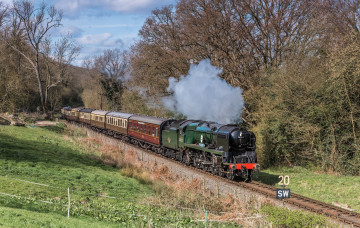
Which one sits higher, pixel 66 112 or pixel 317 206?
pixel 66 112

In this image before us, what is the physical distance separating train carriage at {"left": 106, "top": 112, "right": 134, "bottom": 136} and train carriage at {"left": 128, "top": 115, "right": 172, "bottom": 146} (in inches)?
57.1

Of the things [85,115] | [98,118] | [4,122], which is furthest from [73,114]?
[4,122]

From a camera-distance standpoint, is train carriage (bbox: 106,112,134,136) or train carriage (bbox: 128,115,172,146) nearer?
train carriage (bbox: 128,115,172,146)

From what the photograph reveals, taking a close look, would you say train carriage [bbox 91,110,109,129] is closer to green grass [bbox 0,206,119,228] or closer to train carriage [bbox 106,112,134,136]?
train carriage [bbox 106,112,134,136]

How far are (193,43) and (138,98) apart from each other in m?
16.9

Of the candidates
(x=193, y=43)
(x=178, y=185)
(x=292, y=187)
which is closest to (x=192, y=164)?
(x=178, y=185)

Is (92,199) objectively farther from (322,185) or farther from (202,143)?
(322,185)

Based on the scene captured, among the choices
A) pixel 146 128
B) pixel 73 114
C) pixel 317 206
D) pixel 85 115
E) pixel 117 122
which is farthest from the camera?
pixel 73 114

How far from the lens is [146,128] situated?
98.1 feet

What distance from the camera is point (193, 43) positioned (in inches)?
1299

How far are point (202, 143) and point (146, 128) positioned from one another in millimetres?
10191

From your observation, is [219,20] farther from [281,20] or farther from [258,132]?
[258,132]

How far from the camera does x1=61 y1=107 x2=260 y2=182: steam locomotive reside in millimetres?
18625

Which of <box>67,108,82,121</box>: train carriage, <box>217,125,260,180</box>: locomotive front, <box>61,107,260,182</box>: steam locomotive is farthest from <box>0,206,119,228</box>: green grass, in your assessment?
<box>67,108,82,121</box>: train carriage
